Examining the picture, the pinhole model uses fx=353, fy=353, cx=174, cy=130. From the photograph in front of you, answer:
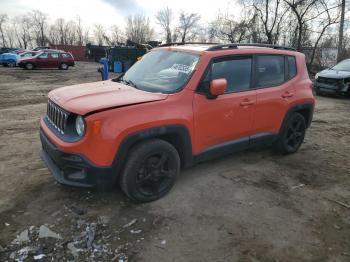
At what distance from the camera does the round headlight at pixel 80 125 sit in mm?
3645

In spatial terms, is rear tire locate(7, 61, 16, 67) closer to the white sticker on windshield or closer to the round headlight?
the white sticker on windshield

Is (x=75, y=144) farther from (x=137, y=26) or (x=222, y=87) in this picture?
(x=137, y=26)

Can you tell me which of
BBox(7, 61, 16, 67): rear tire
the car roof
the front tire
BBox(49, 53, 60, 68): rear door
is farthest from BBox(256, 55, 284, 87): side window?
BBox(7, 61, 16, 67): rear tire

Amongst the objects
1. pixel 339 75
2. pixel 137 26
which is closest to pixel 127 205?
pixel 339 75

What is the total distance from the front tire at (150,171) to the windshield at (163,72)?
29.2 inches

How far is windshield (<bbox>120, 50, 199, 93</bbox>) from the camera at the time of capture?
14.3ft

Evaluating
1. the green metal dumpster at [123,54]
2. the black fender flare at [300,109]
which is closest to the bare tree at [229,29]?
the green metal dumpster at [123,54]

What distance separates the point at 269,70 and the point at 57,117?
122 inches

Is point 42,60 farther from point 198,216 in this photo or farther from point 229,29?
point 198,216

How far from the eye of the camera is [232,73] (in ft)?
15.6

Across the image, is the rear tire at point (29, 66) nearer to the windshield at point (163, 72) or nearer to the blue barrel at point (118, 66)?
the blue barrel at point (118, 66)

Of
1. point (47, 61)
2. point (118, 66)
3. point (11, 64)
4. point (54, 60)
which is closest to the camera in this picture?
point (118, 66)

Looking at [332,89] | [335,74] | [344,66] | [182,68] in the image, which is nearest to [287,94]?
[182,68]

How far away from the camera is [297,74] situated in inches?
226
